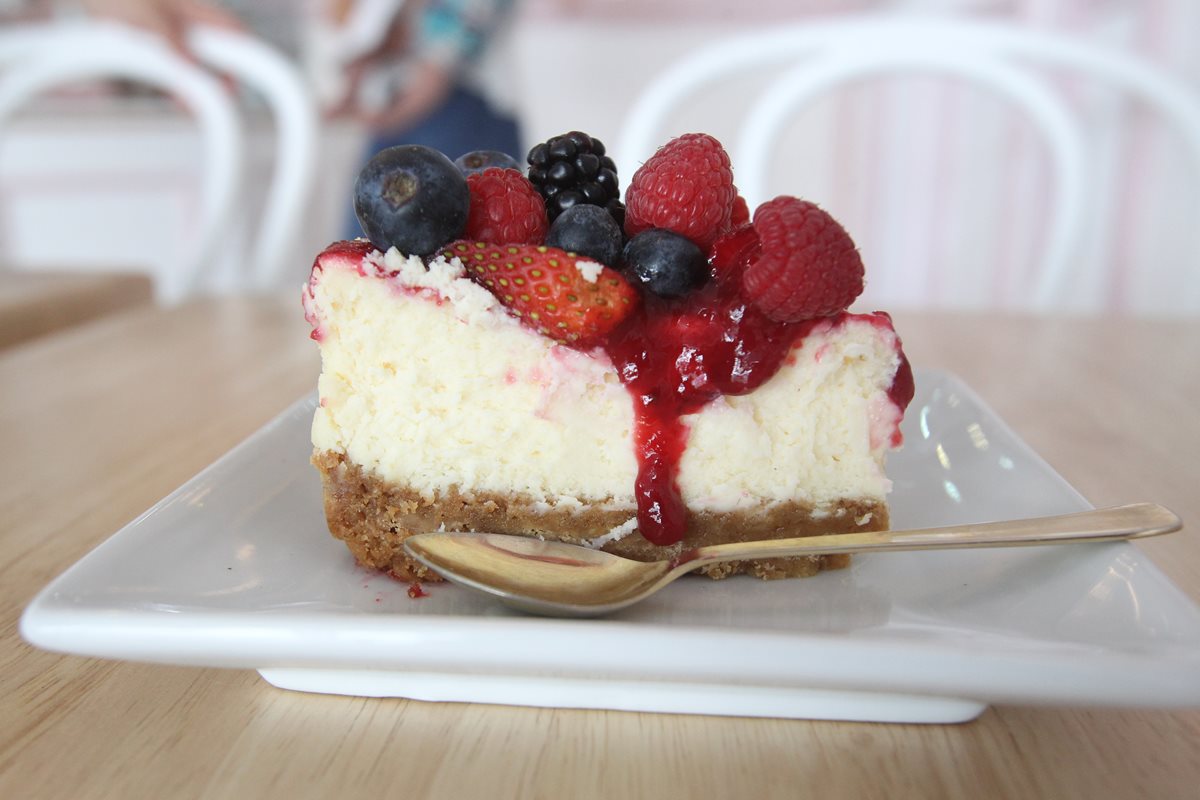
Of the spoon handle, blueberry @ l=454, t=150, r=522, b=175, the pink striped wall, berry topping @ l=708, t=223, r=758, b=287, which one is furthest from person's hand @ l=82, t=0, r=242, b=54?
the spoon handle

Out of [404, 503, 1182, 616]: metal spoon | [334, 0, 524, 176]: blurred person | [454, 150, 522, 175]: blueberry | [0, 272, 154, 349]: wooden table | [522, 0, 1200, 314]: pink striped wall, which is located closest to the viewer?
[404, 503, 1182, 616]: metal spoon

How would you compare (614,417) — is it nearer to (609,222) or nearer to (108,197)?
(609,222)

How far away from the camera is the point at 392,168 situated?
44.8 inches

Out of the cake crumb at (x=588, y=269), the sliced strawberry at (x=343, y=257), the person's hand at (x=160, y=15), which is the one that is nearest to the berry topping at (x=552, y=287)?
the cake crumb at (x=588, y=269)

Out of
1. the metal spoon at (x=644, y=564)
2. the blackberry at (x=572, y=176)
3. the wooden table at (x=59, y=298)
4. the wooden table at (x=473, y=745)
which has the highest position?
the blackberry at (x=572, y=176)

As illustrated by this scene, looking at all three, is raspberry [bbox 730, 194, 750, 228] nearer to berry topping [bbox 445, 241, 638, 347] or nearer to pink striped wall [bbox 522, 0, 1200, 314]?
berry topping [bbox 445, 241, 638, 347]

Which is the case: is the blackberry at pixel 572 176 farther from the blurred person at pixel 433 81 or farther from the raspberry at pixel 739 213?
the blurred person at pixel 433 81

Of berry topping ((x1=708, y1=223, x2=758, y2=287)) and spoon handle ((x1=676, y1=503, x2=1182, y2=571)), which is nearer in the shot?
spoon handle ((x1=676, y1=503, x2=1182, y2=571))

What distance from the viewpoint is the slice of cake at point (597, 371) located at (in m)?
1.17

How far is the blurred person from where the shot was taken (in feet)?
11.2

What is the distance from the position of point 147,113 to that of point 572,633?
6001mm

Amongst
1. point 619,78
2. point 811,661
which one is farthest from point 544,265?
point 619,78

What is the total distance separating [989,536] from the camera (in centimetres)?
104

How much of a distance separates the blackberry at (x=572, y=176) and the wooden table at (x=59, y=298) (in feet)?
6.09
